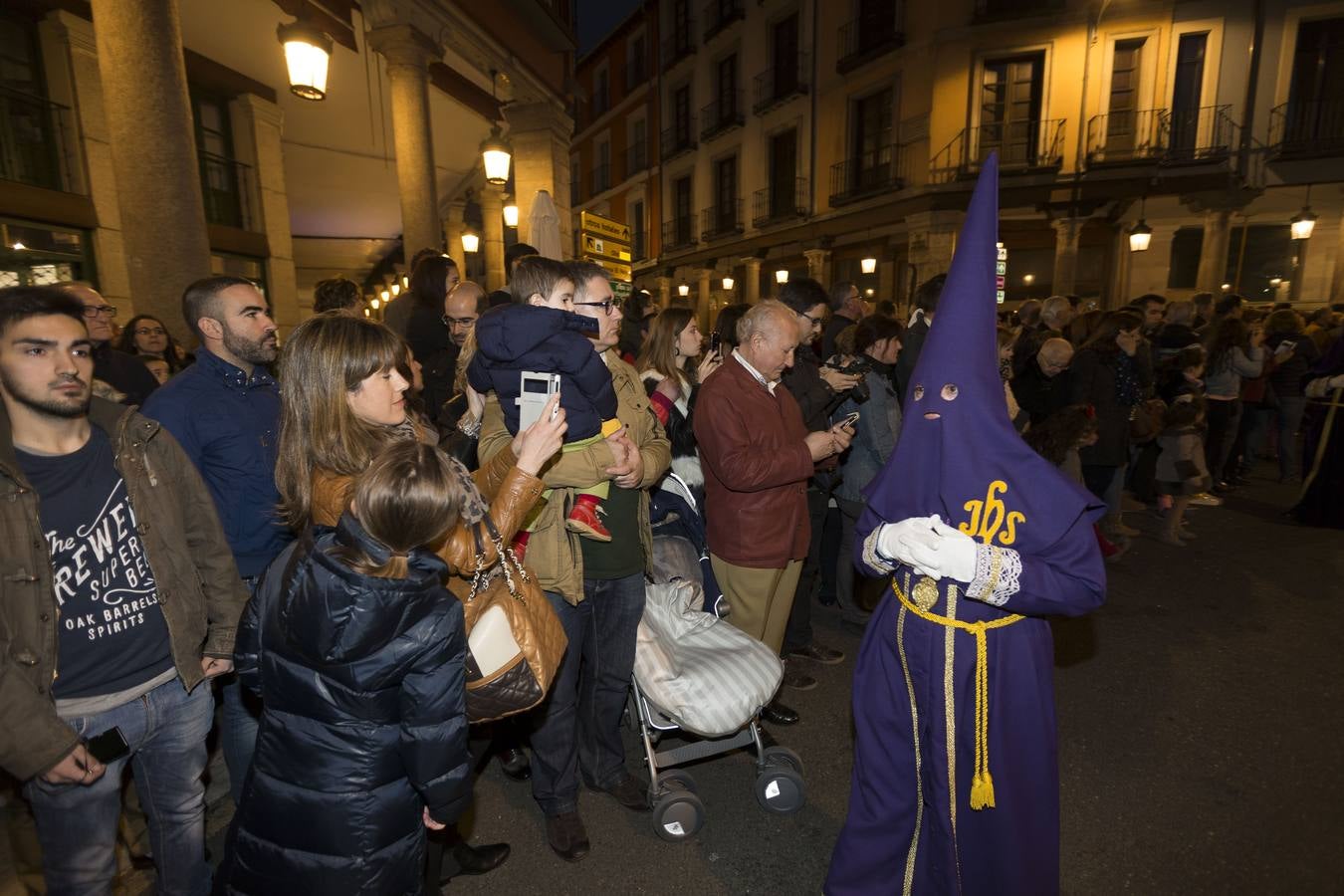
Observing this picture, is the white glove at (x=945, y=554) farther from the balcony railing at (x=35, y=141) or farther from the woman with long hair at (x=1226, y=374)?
the balcony railing at (x=35, y=141)

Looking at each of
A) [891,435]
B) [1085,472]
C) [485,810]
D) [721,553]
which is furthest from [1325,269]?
[485,810]

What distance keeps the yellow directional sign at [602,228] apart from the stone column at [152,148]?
136 inches

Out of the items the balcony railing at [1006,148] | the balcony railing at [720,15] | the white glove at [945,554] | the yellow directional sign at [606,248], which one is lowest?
the white glove at [945,554]

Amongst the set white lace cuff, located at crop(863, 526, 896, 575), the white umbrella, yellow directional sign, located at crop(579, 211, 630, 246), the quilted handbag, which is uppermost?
yellow directional sign, located at crop(579, 211, 630, 246)

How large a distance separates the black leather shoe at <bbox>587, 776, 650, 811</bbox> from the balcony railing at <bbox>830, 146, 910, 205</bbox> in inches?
736

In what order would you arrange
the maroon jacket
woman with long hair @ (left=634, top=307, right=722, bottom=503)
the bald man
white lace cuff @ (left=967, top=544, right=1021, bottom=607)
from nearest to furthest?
white lace cuff @ (left=967, top=544, right=1021, bottom=607), the maroon jacket, woman with long hair @ (left=634, top=307, right=722, bottom=503), the bald man

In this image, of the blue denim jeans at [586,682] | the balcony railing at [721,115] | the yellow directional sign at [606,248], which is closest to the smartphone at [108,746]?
the blue denim jeans at [586,682]

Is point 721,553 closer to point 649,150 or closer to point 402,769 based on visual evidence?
→ point 402,769

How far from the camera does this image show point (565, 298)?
2418 mm

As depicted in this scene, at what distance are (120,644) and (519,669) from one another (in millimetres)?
1272

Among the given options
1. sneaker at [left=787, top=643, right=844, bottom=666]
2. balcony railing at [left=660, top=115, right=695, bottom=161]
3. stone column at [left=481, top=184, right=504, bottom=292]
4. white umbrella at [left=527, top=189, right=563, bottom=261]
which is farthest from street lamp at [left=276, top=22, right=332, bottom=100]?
balcony railing at [left=660, top=115, right=695, bottom=161]

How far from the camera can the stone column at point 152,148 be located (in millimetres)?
4207

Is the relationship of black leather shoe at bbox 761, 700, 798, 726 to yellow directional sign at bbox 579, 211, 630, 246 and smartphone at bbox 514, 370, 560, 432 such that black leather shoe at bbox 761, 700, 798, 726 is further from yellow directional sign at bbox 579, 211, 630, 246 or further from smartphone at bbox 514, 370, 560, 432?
yellow directional sign at bbox 579, 211, 630, 246

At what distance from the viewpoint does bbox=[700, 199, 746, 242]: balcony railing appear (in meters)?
25.0
